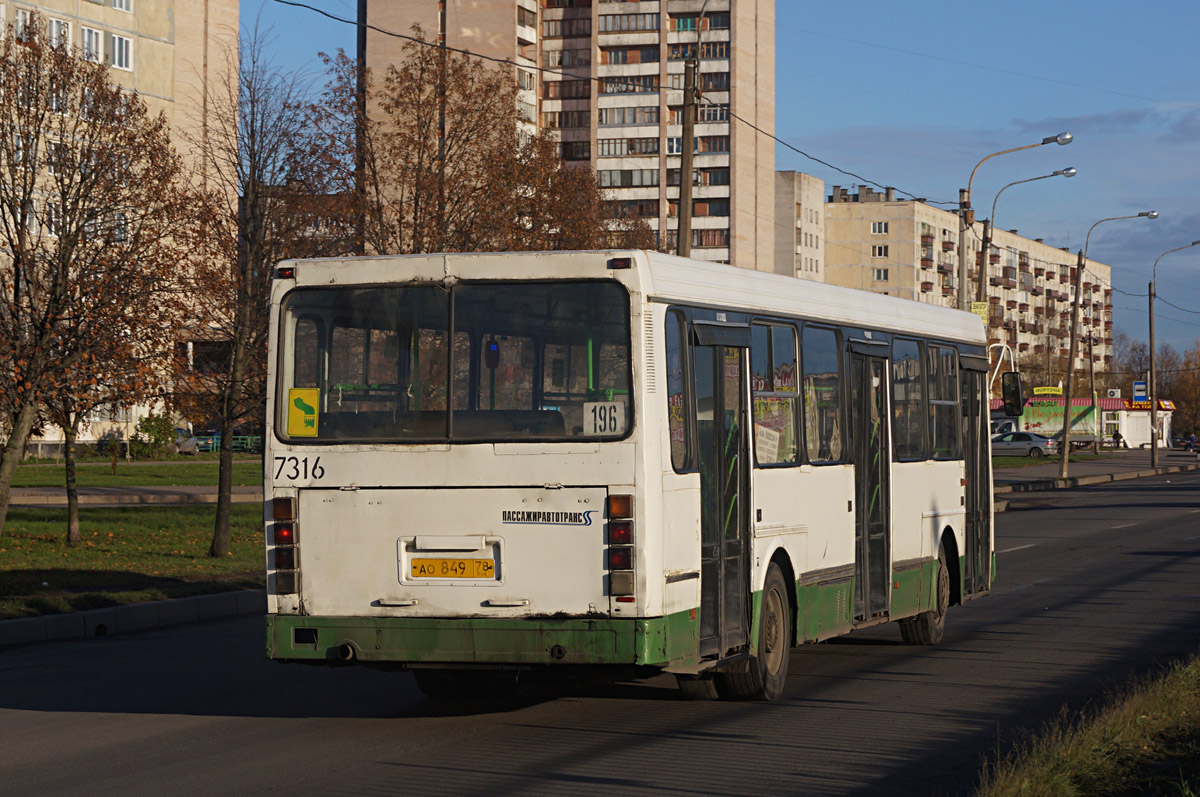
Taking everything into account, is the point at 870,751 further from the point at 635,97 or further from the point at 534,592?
the point at 635,97

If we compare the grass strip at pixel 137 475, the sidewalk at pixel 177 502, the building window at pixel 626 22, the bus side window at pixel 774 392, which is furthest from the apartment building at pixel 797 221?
the bus side window at pixel 774 392

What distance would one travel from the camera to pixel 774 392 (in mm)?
10570

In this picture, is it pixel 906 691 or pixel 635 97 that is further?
pixel 635 97

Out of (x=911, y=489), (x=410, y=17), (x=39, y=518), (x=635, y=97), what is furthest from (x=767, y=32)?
(x=911, y=489)

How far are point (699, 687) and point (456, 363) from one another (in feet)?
9.41

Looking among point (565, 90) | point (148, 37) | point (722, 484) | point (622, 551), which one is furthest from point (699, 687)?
point (565, 90)

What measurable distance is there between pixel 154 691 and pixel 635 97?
353ft

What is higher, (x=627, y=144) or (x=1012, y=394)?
(x=627, y=144)

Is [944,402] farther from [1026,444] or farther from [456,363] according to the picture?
[1026,444]

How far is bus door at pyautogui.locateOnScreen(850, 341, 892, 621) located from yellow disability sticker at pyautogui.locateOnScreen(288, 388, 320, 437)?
441 centimetres

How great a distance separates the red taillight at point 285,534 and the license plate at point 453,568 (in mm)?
759

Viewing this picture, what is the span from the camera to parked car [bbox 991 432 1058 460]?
9200 centimetres

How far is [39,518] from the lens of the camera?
28.3 metres

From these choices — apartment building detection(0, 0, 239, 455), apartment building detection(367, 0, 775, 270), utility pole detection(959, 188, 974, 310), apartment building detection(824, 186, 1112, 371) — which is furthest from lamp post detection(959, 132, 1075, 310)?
apartment building detection(824, 186, 1112, 371)
